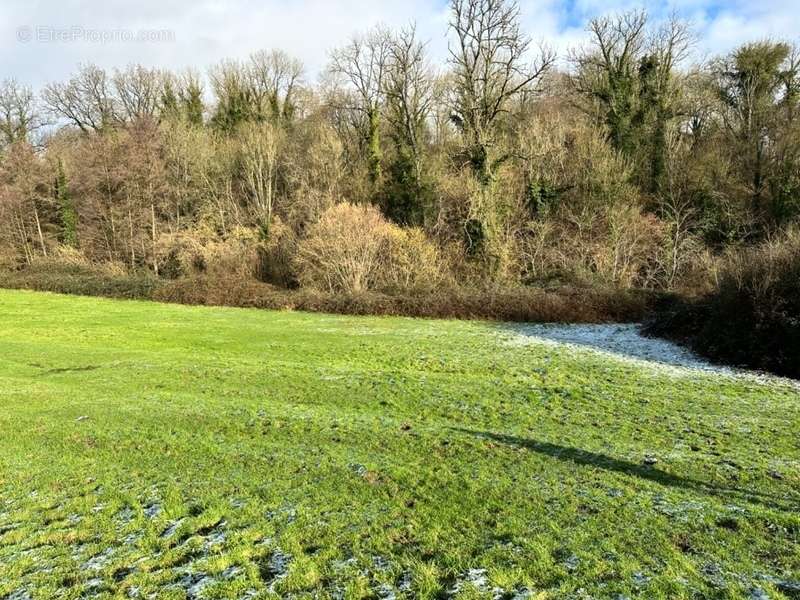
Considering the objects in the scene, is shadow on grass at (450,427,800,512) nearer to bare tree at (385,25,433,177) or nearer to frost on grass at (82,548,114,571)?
frost on grass at (82,548,114,571)

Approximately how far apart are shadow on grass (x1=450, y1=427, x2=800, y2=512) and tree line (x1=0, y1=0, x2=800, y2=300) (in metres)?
21.1

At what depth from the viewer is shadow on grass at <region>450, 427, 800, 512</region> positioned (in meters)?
6.08

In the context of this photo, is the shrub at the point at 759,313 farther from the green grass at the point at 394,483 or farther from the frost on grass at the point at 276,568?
the frost on grass at the point at 276,568

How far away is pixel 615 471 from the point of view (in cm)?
693

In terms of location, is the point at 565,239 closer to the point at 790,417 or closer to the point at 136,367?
the point at 790,417

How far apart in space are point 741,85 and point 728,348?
2937 centimetres

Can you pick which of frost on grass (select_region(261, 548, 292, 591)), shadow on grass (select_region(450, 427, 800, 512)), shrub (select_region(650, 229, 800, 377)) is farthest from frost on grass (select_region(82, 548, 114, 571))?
shrub (select_region(650, 229, 800, 377))

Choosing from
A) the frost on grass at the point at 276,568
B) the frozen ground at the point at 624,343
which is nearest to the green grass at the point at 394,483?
the frost on grass at the point at 276,568

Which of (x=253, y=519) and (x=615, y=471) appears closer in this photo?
(x=253, y=519)

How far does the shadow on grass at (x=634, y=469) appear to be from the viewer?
6082mm

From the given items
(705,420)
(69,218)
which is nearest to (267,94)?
(69,218)

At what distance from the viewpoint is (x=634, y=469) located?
7.04 meters

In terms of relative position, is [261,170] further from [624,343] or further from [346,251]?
[624,343]

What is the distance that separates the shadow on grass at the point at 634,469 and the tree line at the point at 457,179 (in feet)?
69.2
